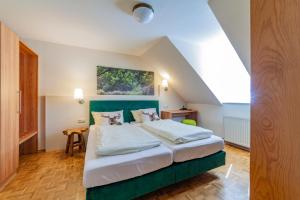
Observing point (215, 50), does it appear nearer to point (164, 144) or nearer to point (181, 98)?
point (181, 98)

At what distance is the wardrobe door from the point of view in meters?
1.90

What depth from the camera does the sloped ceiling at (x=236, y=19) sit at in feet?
5.84

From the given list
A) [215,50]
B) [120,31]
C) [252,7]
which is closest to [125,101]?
[120,31]

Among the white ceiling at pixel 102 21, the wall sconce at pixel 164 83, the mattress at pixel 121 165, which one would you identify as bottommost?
the mattress at pixel 121 165

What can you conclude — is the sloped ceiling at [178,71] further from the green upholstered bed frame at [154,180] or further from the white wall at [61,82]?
the green upholstered bed frame at [154,180]

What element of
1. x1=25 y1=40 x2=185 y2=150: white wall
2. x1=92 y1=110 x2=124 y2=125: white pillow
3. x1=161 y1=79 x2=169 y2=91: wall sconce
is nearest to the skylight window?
x1=161 y1=79 x2=169 y2=91: wall sconce

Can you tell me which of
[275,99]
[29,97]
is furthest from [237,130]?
[29,97]

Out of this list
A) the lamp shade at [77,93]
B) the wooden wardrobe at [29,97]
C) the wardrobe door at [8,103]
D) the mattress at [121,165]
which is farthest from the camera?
the lamp shade at [77,93]

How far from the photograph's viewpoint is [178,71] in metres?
3.73

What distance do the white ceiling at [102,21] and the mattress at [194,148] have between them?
74.9 inches

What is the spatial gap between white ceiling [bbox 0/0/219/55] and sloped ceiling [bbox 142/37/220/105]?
300mm

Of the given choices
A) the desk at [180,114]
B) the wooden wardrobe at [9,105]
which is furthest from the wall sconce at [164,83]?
the wooden wardrobe at [9,105]

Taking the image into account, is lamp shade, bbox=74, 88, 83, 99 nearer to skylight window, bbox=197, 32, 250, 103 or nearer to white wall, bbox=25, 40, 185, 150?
white wall, bbox=25, 40, 185, 150

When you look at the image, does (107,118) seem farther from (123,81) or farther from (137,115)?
(123,81)
